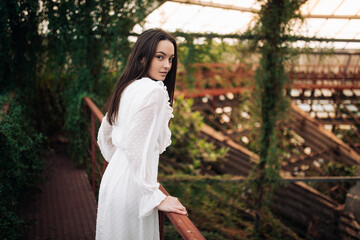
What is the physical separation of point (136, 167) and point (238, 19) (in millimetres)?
3974

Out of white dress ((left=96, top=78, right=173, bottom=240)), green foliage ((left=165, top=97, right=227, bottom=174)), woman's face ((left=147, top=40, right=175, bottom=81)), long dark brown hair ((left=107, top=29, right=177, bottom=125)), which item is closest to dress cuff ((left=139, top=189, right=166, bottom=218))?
white dress ((left=96, top=78, right=173, bottom=240))

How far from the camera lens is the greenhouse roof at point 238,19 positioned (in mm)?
3898

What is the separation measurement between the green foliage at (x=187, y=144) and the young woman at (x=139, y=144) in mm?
4735

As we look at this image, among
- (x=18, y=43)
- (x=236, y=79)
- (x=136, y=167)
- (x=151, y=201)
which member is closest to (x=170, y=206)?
(x=151, y=201)

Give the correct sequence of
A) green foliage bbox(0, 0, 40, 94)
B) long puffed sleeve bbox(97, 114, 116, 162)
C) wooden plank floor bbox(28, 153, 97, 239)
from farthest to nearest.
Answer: green foliage bbox(0, 0, 40, 94) → wooden plank floor bbox(28, 153, 97, 239) → long puffed sleeve bbox(97, 114, 116, 162)

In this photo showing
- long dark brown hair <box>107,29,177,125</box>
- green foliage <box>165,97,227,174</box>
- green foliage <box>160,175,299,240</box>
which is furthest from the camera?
green foliage <box>165,97,227,174</box>

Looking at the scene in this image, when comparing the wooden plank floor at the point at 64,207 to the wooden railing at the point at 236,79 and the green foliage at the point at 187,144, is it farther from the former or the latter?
the wooden railing at the point at 236,79

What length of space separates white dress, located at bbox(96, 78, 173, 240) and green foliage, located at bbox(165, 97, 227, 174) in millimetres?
4746

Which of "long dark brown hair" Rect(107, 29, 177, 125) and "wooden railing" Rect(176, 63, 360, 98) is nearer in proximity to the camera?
"long dark brown hair" Rect(107, 29, 177, 125)

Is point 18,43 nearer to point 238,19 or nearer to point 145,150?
point 238,19

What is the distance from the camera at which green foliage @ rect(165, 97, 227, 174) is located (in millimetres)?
6320

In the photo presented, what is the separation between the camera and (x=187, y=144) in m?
6.53

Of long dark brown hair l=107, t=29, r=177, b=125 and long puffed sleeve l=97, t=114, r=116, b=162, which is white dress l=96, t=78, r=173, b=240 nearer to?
long dark brown hair l=107, t=29, r=177, b=125

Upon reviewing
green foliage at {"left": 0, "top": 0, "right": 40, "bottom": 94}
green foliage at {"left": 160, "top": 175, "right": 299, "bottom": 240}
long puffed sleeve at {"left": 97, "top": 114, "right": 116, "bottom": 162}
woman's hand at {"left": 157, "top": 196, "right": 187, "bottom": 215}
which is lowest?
green foliage at {"left": 160, "top": 175, "right": 299, "bottom": 240}
